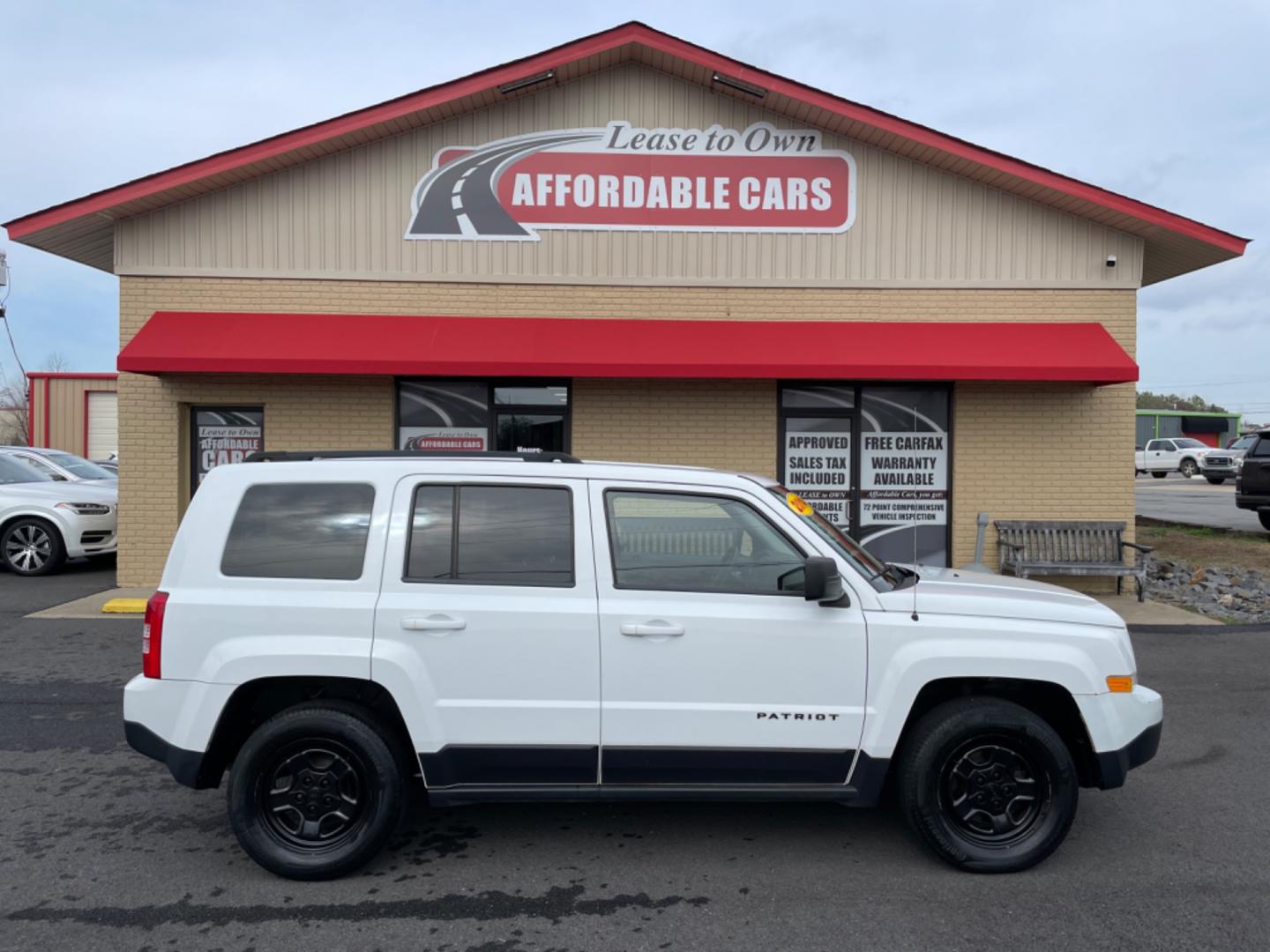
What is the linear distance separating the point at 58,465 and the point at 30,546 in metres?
2.31

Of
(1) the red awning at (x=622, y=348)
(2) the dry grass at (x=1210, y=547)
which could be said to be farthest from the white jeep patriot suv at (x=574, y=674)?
(2) the dry grass at (x=1210, y=547)

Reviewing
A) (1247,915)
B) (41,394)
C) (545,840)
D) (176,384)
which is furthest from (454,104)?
(41,394)

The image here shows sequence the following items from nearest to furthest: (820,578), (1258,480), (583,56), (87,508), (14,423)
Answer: (820,578)
(583,56)
(87,508)
(1258,480)
(14,423)

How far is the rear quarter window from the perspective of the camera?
12.7 feet

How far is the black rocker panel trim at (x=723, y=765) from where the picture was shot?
3793 millimetres

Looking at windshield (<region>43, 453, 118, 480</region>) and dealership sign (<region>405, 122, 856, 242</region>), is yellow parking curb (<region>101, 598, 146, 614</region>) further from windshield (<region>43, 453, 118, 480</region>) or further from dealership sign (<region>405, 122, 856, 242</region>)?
windshield (<region>43, 453, 118, 480</region>)

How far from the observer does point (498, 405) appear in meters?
10.9

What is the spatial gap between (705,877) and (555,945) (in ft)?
2.68

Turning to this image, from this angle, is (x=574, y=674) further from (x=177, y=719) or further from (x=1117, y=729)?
(x=1117, y=729)

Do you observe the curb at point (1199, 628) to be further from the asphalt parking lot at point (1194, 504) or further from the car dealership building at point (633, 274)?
the asphalt parking lot at point (1194, 504)

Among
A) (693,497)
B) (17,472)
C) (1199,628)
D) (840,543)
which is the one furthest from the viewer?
(17,472)

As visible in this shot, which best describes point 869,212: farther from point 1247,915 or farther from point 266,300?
point 1247,915

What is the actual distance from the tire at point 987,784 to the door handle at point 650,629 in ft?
3.77

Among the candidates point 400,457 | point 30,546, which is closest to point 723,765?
point 400,457
